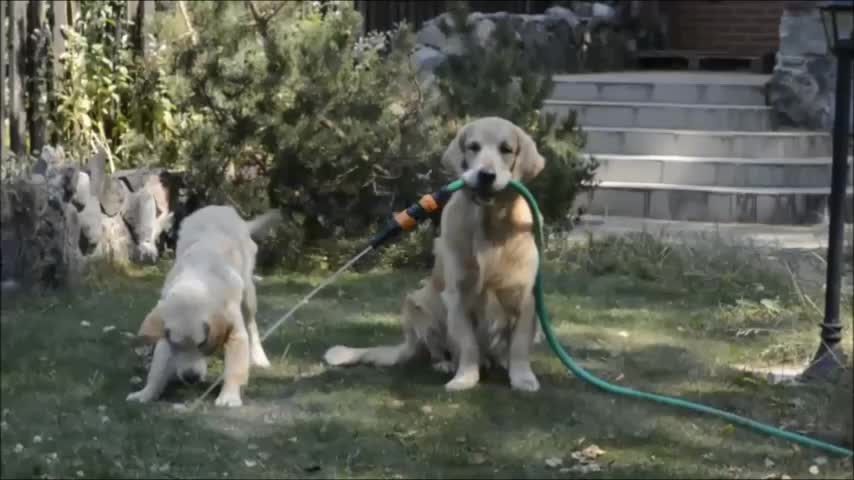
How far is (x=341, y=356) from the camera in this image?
238 inches

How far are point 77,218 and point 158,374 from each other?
259 cm

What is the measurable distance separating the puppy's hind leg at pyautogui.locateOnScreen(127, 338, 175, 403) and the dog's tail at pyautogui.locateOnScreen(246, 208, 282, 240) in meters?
1.50

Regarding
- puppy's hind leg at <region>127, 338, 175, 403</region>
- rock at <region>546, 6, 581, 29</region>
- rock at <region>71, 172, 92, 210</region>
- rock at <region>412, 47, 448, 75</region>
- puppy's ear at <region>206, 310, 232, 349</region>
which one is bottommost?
puppy's hind leg at <region>127, 338, 175, 403</region>

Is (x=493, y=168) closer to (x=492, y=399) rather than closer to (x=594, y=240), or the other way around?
(x=492, y=399)

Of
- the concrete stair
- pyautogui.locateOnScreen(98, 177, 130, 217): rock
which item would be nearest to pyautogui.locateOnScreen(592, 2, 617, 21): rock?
the concrete stair

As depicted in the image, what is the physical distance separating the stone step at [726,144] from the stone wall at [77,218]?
419cm

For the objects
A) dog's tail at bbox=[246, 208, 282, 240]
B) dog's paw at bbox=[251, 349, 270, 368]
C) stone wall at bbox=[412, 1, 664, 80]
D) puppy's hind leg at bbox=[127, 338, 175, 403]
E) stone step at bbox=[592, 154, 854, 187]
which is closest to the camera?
puppy's hind leg at bbox=[127, 338, 175, 403]

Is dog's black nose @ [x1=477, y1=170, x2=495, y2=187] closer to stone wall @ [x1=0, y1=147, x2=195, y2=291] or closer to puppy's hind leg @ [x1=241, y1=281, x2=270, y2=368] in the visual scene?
puppy's hind leg @ [x1=241, y1=281, x2=270, y2=368]

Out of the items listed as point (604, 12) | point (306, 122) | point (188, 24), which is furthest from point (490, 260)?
point (604, 12)

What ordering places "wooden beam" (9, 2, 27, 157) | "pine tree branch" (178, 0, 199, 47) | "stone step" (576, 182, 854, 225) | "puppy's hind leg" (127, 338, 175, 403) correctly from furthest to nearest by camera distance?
"stone step" (576, 182, 854, 225)
"pine tree branch" (178, 0, 199, 47)
"wooden beam" (9, 2, 27, 157)
"puppy's hind leg" (127, 338, 175, 403)

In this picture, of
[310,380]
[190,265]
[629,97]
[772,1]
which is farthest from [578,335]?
[772,1]

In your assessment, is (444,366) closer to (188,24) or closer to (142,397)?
(142,397)

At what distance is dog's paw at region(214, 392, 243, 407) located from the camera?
5.33 meters

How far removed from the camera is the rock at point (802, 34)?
1138 centimetres
